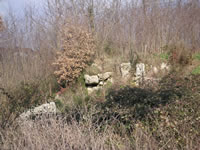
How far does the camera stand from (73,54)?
7207 millimetres

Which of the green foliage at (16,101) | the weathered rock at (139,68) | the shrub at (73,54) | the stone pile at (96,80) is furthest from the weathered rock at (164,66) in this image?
the green foliage at (16,101)

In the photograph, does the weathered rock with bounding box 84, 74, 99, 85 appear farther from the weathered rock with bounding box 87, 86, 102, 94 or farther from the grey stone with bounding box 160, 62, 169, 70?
the grey stone with bounding box 160, 62, 169, 70

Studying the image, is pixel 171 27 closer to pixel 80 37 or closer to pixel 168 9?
pixel 168 9

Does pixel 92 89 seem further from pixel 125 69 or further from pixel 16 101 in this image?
pixel 16 101

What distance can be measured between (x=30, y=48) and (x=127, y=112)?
583 cm

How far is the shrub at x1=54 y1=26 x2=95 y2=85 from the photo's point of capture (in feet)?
23.0

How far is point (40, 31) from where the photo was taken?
8125 millimetres

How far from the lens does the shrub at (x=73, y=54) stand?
23.0 ft

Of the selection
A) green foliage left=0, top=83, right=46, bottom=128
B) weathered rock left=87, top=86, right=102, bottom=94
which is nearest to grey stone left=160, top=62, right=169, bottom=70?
weathered rock left=87, top=86, right=102, bottom=94

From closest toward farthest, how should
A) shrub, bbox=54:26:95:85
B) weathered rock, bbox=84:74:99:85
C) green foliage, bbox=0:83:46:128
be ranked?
green foliage, bbox=0:83:46:128, weathered rock, bbox=84:74:99:85, shrub, bbox=54:26:95:85

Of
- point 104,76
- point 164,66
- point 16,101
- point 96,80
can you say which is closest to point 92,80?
point 96,80

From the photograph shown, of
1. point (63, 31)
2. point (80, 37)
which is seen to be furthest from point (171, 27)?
point (63, 31)

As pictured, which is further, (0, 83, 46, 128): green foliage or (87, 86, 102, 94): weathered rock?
(87, 86, 102, 94): weathered rock

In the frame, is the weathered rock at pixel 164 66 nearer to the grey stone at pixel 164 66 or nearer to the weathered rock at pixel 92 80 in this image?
the grey stone at pixel 164 66
